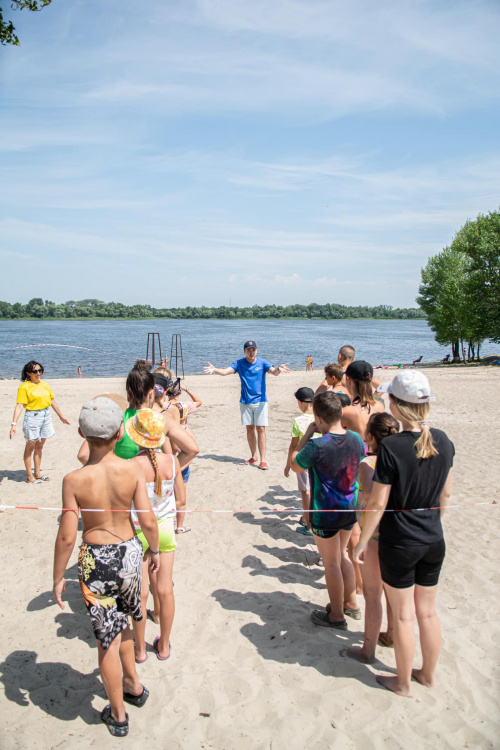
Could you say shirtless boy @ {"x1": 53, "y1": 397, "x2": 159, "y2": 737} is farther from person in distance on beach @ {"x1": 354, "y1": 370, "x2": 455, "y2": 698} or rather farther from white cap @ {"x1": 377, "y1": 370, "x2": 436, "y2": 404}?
white cap @ {"x1": 377, "y1": 370, "x2": 436, "y2": 404}

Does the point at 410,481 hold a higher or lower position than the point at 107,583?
higher

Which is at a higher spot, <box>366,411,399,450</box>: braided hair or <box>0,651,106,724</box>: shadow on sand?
<box>366,411,399,450</box>: braided hair

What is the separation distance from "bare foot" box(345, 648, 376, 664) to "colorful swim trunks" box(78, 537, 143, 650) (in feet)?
5.80

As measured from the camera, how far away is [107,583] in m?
2.60

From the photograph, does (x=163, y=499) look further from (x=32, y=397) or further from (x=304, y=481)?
(x=32, y=397)

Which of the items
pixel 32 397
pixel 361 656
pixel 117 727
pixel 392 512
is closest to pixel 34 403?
pixel 32 397

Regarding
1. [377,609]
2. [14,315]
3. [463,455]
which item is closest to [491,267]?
[463,455]

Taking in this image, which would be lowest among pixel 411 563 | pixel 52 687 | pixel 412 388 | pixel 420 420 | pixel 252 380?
pixel 52 687

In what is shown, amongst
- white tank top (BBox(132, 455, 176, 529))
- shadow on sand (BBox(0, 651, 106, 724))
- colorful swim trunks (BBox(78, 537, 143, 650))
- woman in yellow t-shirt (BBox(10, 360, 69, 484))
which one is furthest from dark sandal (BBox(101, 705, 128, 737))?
woman in yellow t-shirt (BBox(10, 360, 69, 484))

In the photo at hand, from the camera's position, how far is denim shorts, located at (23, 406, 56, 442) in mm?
6875

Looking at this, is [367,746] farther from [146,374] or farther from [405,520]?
[146,374]

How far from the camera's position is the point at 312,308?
19975cm

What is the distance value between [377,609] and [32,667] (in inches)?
100

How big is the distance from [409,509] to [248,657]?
5.80 feet
